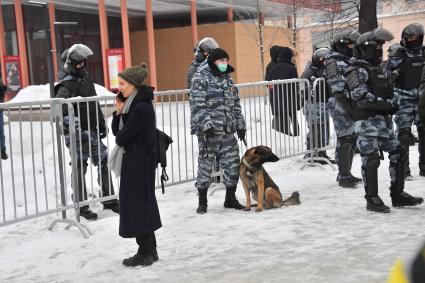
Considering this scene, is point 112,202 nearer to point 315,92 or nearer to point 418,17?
point 315,92

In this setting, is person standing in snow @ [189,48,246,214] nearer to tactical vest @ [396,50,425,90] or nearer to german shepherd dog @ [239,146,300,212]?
german shepherd dog @ [239,146,300,212]

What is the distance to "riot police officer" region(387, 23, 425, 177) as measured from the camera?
7.32m

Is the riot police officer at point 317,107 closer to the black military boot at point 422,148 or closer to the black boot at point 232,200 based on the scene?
the black military boot at point 422,148

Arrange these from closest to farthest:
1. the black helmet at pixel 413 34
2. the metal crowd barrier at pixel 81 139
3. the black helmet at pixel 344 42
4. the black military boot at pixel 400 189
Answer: the metal crowd barrier at pixel 81 139 → the black military boot at pixel 400 189 → the black helmet at pixel 413 34 → the black helmet at pixel 344 42

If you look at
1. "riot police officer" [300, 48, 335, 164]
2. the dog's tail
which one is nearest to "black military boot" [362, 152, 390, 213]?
the dog's tail

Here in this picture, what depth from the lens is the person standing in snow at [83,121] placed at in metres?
6.74

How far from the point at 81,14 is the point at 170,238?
2651 cm

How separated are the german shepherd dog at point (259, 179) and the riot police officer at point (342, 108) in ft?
4.74

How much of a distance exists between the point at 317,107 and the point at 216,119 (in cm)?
362

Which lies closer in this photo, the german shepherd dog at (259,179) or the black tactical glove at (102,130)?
the german shepherd dog at (259,179)

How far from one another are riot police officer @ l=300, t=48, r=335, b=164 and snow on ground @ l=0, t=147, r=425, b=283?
7.91 ft

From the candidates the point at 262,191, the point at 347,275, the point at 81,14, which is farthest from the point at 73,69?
the point at 81,14

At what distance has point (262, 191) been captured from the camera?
686 centimetres

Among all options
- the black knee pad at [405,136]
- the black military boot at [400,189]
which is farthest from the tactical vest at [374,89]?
the black knee pad at [405,136]
